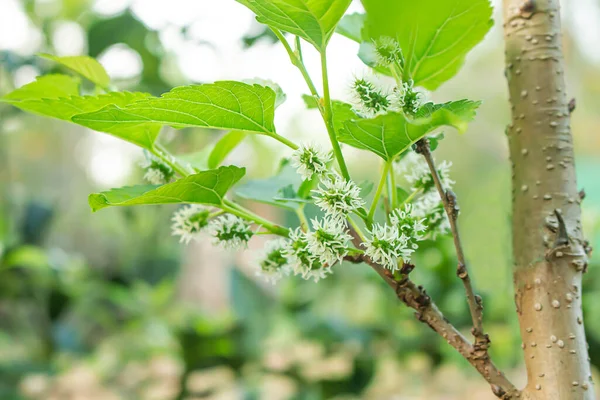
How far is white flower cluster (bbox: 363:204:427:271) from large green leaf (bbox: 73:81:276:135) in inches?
2.3

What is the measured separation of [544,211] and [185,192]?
0.16 metres

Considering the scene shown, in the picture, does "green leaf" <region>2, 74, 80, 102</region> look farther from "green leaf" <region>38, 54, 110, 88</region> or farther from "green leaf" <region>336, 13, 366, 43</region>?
"green leaf" <region>336, 13, 366, 43</region>

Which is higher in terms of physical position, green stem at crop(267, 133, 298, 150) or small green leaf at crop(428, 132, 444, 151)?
small green leaf at crop(428, 132, 444, 151)

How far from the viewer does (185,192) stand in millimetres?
206

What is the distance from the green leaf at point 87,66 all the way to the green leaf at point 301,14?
0.10 meters

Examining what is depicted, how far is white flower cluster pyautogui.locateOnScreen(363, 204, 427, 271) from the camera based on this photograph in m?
0.19

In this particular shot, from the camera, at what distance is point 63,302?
967mm

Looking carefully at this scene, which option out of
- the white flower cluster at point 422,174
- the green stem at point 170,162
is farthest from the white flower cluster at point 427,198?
the green stem at point 170,162

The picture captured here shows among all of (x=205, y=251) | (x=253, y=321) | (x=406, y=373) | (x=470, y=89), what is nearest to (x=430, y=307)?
(x=253, y=321)

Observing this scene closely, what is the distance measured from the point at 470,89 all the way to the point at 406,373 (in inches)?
35.8

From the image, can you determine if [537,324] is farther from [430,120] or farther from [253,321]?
[253,321]

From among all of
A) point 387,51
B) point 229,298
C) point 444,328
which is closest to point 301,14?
point 387,51

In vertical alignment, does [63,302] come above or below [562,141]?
above

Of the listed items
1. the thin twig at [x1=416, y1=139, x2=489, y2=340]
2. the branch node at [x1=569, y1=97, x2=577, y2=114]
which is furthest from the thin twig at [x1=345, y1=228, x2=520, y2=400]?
the branch node at [x1=569, y1=97, x2=577, y2=114]
